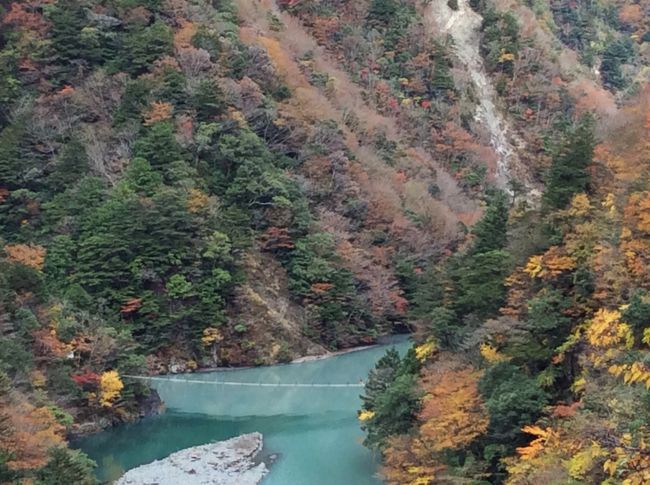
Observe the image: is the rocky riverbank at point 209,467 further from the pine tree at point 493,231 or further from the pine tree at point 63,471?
the pine tree at point 493,231

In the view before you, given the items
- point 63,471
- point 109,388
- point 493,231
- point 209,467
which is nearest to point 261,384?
point 109,388

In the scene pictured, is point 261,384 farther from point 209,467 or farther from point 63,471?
point 63,471

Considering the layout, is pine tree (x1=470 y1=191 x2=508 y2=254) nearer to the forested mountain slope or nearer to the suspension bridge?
the forested mountain slope

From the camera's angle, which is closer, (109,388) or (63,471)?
(63,471)

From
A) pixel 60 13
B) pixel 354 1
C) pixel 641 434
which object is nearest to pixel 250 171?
pixel 60 13

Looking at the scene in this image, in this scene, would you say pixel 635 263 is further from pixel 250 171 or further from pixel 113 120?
pixel 113 120

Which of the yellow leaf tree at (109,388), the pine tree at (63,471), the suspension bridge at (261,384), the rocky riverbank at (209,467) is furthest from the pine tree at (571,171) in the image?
the suspension bridge at (261,384)

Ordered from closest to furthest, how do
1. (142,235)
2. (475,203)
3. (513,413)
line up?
Answer: (513,413) < (142,235) < (475,203)
